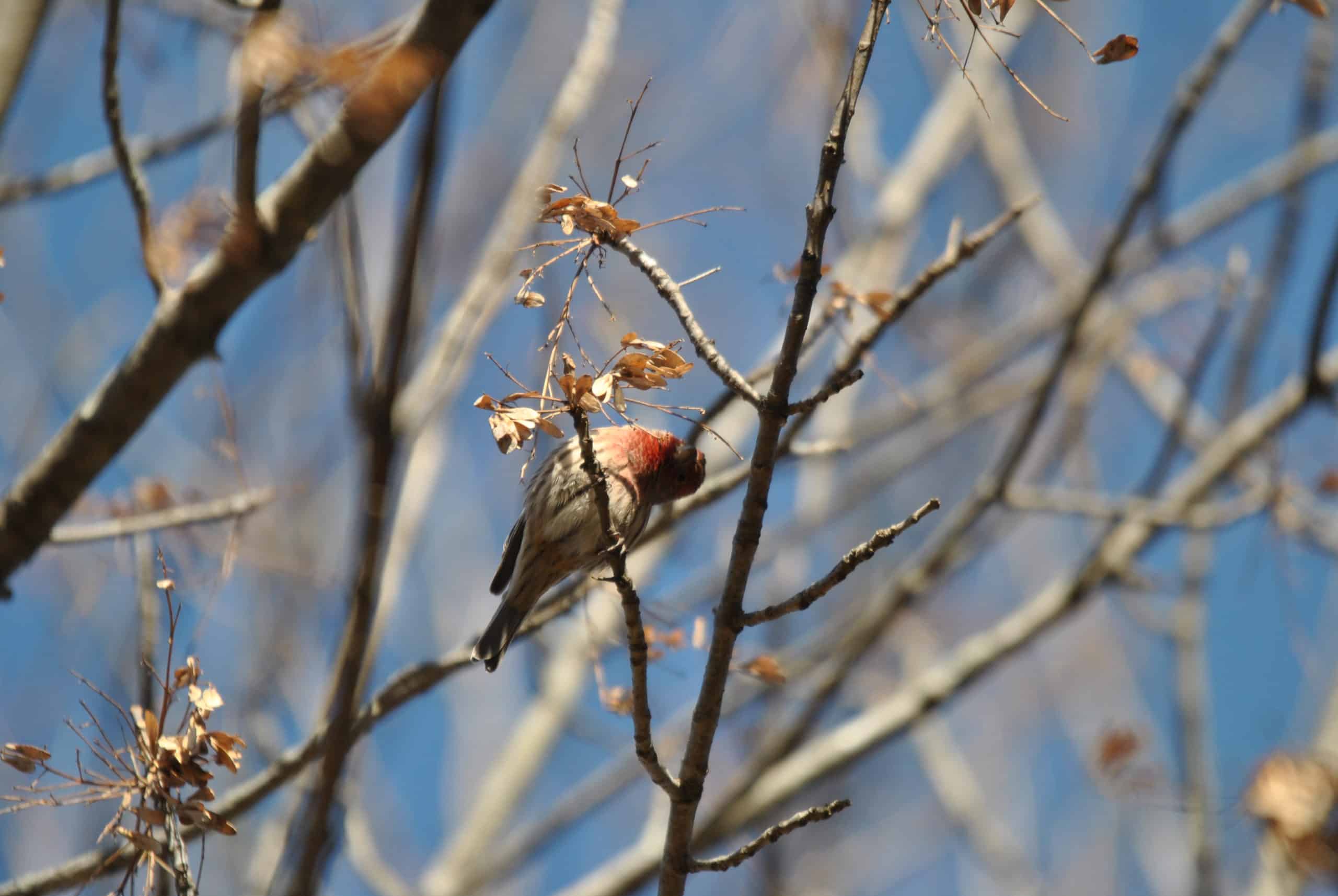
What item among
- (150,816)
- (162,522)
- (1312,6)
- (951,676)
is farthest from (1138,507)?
(150,816)

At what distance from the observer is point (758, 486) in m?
2.20

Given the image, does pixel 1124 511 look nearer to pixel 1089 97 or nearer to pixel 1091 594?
pixel 1091 594

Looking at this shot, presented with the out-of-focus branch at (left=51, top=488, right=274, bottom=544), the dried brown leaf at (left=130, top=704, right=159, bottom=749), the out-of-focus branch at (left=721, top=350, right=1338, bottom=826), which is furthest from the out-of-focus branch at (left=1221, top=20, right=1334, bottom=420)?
the dried brown leaf at (left=130, top=704, right=159, bottom=749)

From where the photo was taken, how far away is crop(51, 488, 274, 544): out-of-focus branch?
329 centimetres

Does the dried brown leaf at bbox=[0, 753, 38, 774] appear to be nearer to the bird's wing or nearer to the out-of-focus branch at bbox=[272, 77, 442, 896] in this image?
the out-of-focus branch at bbox=[272, 77, 442, 896]

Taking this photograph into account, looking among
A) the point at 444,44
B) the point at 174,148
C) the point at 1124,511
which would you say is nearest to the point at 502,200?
the point at 174,148

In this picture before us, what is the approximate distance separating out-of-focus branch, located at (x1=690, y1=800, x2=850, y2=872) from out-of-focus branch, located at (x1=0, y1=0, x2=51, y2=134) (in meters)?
2.81

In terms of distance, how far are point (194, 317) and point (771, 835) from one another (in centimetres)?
194

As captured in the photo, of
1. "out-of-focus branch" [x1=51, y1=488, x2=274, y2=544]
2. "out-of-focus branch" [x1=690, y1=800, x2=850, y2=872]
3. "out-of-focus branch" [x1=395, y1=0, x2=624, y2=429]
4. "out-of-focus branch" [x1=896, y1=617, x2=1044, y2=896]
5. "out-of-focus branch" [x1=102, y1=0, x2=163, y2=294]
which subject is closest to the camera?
"out-of-focus branch" [x1=690, y1=800, x2=850, y2=872]

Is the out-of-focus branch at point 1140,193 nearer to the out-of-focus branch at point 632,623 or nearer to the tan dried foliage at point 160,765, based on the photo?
the out-of-focus branch at point 632,623

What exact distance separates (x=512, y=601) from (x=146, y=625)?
1276 millimetres

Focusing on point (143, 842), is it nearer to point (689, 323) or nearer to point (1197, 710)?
point (689, 323)

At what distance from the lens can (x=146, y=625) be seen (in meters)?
2.86

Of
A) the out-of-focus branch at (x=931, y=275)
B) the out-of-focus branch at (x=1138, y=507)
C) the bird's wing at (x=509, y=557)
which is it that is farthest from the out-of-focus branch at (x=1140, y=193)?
the bird's wing at (x=509, y=557)
